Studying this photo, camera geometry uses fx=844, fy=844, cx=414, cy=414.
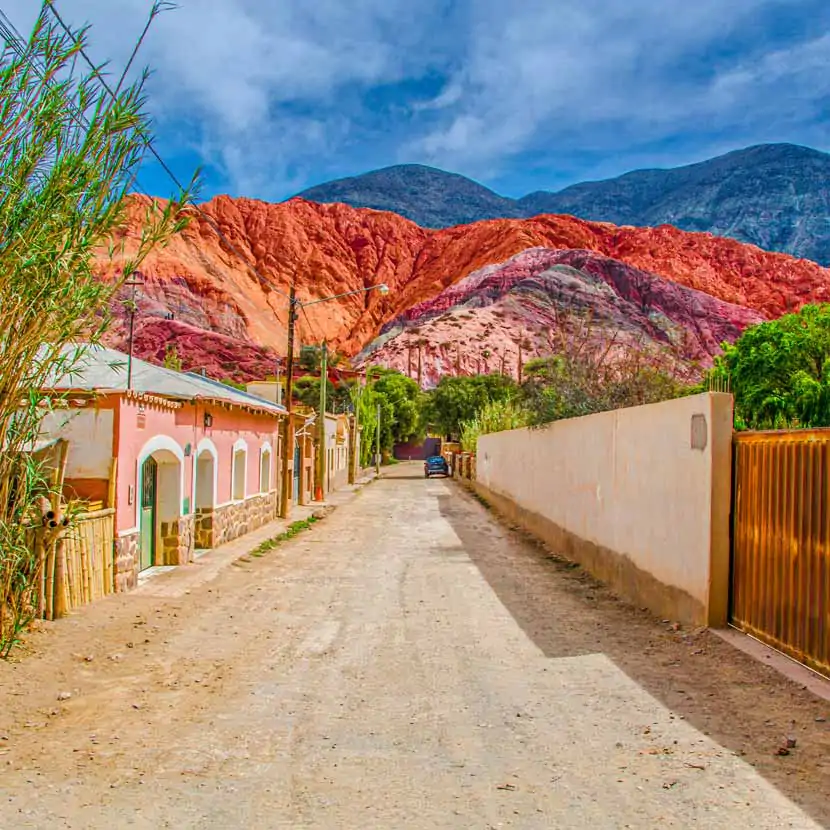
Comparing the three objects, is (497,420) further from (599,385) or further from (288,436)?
(599,385)

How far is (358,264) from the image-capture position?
505 feet

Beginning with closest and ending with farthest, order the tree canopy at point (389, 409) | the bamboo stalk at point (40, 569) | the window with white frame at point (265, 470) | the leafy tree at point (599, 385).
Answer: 1. the bamboo stalk at point (40, 569)
2. the leafy tree at point (599, 385)
3. the window with white frame at point (265, 470)
4. the tree canopy at point (389, 409)

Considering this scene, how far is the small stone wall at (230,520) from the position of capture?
55.5 feet

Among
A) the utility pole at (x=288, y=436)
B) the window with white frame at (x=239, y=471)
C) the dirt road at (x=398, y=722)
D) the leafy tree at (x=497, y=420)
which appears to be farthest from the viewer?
the leafy tree at (x=497, y=420)

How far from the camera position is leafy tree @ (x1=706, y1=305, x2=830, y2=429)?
88.8 ft

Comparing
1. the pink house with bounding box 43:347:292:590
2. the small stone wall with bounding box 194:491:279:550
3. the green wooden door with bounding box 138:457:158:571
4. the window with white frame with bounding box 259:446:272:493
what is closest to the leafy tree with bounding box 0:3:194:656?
the pink house with bounding box 43:347:292:590

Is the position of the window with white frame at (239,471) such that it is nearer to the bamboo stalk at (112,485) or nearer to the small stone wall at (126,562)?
the small stone wall at (126,562)

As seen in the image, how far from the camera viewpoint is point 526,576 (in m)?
13.5

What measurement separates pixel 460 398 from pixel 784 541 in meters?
67.9

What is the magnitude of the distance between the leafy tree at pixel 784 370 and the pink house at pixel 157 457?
1637 cm

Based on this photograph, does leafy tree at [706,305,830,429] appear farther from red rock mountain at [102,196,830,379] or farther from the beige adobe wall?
red rock mountain at [102,196,830,379]

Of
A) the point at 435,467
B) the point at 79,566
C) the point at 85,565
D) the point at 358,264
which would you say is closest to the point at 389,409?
the point at 435,467

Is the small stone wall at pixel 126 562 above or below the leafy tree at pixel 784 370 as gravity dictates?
below

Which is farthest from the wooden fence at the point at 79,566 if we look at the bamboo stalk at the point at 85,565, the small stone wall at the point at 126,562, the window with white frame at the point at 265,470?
the window with white frame at the point at 265,470
